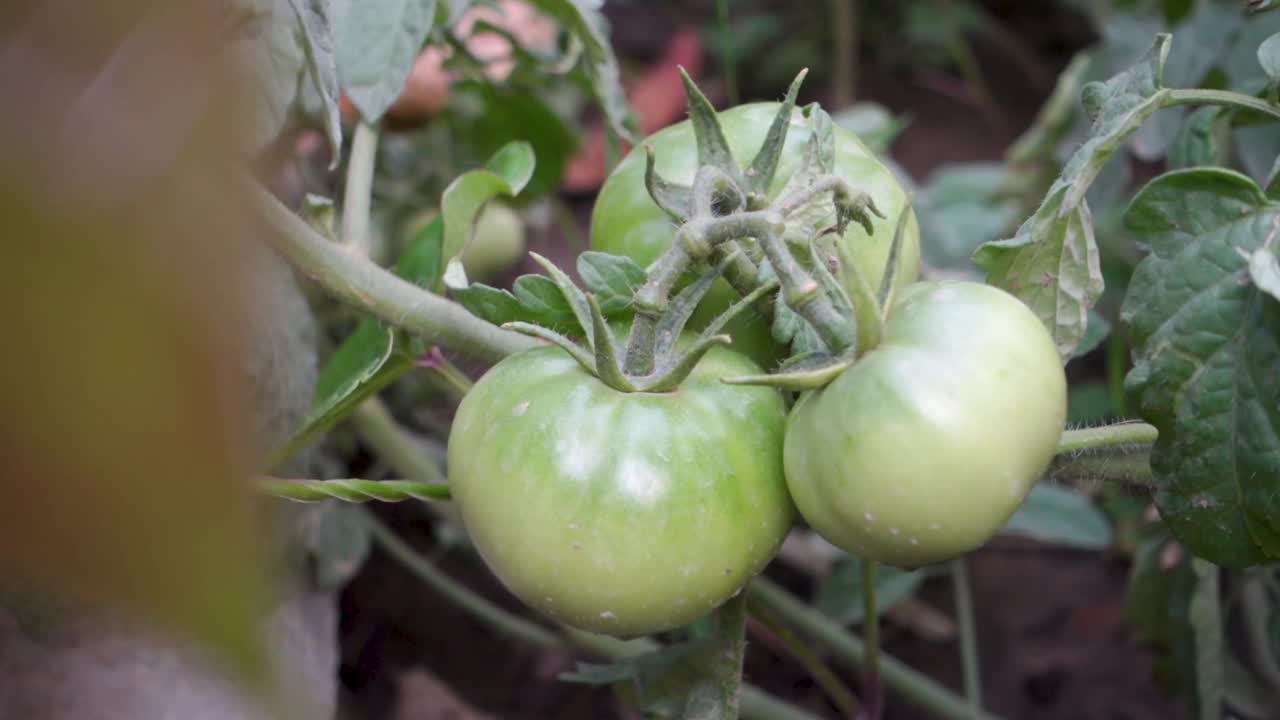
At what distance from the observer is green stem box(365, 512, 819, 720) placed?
1174 mm

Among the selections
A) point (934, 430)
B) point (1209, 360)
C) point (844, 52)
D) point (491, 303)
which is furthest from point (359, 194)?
point (844, 52)

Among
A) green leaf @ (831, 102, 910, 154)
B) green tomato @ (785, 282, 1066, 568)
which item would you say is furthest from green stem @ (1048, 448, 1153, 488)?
green leaf @ (831, 102, 910, 154)

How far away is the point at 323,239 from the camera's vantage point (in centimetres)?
Answer: 87

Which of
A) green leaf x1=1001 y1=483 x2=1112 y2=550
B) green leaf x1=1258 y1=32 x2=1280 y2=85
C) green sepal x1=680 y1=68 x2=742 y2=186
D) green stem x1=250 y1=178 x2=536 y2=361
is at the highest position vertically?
green leaf x1=1258 y1=32 x2=1280 y2=85

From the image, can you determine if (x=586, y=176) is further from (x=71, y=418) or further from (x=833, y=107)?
(x=71, y=418)

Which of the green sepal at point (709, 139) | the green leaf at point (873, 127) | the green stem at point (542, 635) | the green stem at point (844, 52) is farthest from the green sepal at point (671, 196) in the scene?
the green stem at point (844, 52)

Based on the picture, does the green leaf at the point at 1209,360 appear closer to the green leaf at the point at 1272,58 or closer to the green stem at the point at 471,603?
the green leaf at the point at 1272,58

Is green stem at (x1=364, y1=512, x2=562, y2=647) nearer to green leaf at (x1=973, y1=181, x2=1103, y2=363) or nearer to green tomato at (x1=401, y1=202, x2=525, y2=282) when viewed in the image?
green tomato at (x1=401, y1=202, x2=525, y2=282)

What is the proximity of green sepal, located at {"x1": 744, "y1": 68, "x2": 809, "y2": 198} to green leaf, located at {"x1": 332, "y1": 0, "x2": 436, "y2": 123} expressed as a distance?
303mm

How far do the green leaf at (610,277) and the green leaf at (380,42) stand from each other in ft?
0.76

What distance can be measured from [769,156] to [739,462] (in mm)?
193

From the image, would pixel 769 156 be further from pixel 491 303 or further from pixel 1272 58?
pixel 1272 58

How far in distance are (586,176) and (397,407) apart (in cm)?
101

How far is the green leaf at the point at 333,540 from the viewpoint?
1.24m
